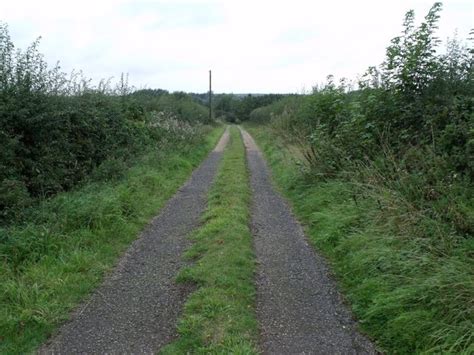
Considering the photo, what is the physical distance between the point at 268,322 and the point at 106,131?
9464 millimetres

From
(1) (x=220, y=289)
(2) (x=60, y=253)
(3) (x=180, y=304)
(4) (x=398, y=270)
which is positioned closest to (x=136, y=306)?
(3) (x=180, y=304)

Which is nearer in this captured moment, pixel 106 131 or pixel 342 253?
pixel 342 253

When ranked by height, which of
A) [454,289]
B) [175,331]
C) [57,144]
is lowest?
[175,331]

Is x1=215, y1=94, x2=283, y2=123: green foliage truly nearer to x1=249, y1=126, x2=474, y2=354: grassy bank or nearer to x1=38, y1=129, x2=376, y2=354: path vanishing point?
x1=249, y1=126, x2=474, y2=354: grassy bank

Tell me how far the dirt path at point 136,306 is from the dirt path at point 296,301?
37.9 inches

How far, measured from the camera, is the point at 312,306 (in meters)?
4.42

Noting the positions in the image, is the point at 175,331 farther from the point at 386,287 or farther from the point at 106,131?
the point at 106,131

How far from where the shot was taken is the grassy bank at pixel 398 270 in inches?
139

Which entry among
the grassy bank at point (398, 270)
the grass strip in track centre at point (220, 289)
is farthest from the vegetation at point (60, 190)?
the grassy bank at point (398, 270)

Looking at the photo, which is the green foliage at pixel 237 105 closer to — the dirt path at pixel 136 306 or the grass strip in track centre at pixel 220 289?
the grass strip in track centre at pixel 220 289

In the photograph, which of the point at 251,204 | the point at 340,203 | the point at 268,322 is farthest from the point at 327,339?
the point at 251,204

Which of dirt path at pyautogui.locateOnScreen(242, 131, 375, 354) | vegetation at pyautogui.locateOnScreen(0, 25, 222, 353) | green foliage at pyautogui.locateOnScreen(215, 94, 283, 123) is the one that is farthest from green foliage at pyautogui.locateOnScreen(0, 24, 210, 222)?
green foliage at pyautogui.locateOnScreen(215, 94, 283, 123)

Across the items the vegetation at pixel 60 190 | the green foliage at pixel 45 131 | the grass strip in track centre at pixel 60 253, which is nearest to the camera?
the grass strip in track centre at pixel 60 253

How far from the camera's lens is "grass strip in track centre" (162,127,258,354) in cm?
365
